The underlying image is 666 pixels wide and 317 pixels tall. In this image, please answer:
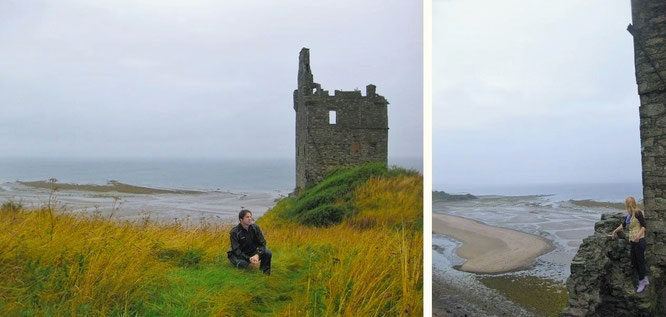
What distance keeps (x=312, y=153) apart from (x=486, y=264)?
4.50m

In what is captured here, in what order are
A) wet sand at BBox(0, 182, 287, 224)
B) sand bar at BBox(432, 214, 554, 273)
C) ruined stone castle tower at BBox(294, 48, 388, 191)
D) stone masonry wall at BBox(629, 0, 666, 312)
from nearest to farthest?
wet sand at BBox(0, 182, 287, 224)
stone masonry wall at BBox(629, 0, 666, 312)
sand bar at BBox(432, 214, 554, 273)
ruined stone castle tower at BBox(294, 48, 388, 191)

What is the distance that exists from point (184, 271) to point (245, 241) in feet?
1.17

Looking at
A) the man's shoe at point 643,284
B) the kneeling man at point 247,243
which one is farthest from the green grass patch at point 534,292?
the kneeling man at point 247,243

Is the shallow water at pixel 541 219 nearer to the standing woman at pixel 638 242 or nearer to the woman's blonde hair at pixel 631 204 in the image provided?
the standing woman at pixel 638 242

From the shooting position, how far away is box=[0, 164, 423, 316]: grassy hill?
1922mm

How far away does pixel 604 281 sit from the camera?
400 cm

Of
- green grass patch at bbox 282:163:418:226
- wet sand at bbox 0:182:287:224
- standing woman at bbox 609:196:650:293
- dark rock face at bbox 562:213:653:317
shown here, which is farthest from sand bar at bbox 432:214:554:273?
wet sand at bbox 0:182:287:224

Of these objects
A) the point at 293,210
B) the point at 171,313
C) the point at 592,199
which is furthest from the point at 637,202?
the point at 171,313

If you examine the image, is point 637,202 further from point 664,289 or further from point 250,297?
point 250,297

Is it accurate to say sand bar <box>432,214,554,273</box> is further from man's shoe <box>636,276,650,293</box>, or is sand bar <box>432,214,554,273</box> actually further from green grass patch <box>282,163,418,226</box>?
green grass patch <box>282,163,418,226</box>

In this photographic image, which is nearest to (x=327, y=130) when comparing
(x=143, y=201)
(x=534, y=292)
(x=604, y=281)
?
(x=534, y=292)

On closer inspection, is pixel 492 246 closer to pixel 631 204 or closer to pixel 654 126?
pixel 631 204

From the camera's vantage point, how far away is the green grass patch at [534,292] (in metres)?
4.19

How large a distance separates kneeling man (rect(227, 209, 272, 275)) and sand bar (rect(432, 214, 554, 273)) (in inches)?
119
